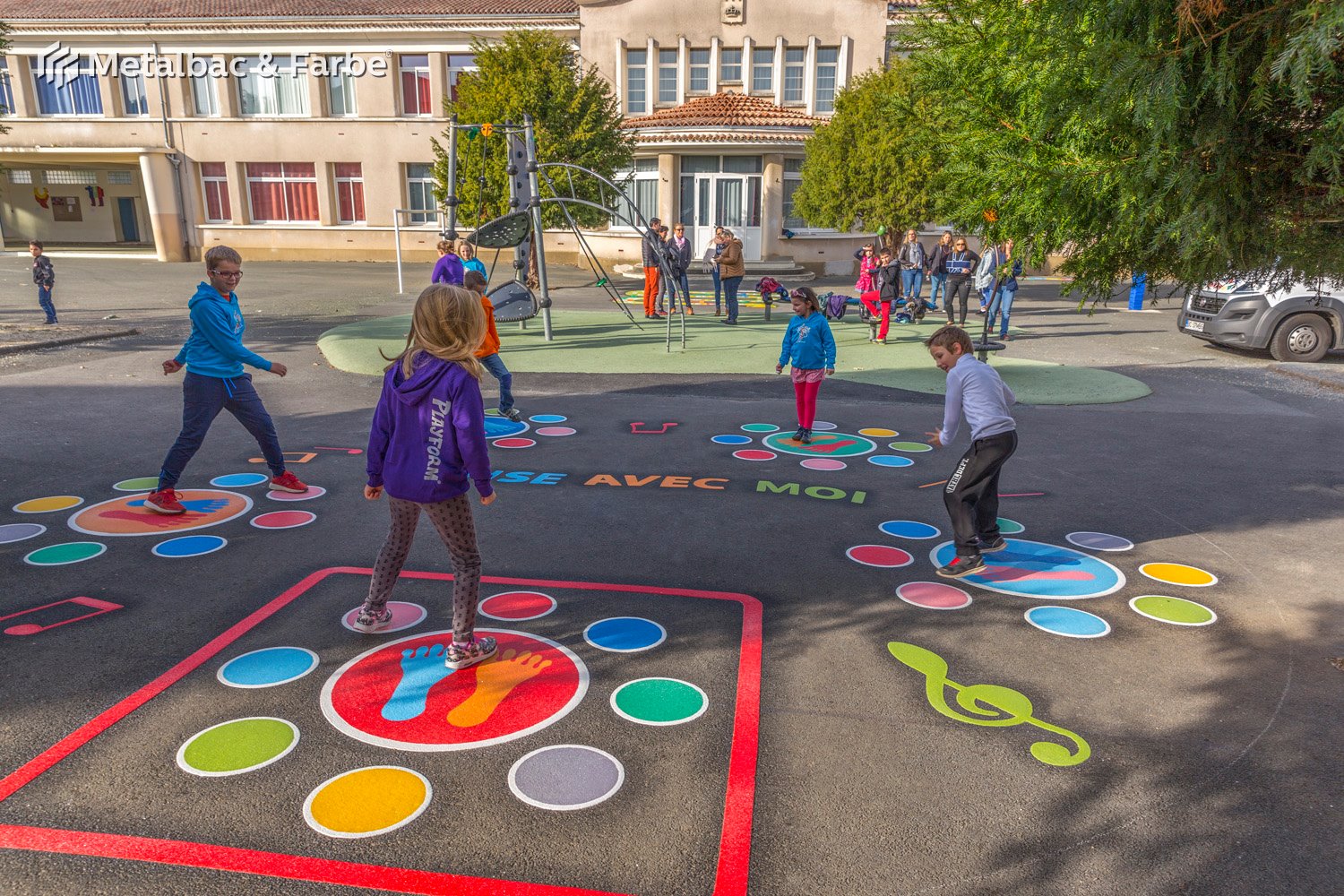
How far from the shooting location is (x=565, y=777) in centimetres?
340

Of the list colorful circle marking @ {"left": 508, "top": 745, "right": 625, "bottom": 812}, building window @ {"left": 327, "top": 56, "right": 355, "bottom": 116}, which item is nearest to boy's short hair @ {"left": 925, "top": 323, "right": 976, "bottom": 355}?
colorful circle marking @ {"left": 508, "top": 745, "right": 625, "bottom": 812}

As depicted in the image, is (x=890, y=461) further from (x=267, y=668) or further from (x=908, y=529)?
(x=267, y=668)

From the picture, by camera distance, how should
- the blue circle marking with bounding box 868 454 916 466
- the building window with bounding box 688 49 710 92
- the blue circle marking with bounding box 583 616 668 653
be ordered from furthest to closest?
the building window with bounding box 688 49 710 92 < the blue circle marking with bounding box 868 454 916 466 < the blue circle marking with bounding box 583 616 668 653

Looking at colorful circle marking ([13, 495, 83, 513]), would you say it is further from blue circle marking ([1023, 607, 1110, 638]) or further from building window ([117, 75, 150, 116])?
building window ([117, 75, 150, 116])

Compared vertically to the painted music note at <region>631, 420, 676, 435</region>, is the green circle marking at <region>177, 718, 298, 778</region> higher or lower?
lower

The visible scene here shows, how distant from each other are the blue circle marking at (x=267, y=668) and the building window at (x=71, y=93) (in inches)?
1506

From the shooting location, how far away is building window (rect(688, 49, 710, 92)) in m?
31.4

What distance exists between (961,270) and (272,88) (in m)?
28.4

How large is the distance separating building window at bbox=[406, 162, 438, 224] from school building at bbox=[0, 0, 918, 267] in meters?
0.07

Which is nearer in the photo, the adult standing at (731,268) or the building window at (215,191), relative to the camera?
the adult standing at (731,268)

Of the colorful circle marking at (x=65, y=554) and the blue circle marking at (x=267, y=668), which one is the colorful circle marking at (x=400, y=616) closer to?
the blue circle marking at (x=267, y=668)

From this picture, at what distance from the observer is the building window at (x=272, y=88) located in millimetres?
32906

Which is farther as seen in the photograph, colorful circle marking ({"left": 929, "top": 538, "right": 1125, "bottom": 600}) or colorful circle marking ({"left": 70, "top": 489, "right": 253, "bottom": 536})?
colorful circle marking ({"left": 70, "top": 489, "right": 253, "bottom": 536})

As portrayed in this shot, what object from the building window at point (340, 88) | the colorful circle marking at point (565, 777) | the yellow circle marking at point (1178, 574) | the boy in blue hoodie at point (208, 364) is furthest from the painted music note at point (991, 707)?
the building window at point (340, 88)
